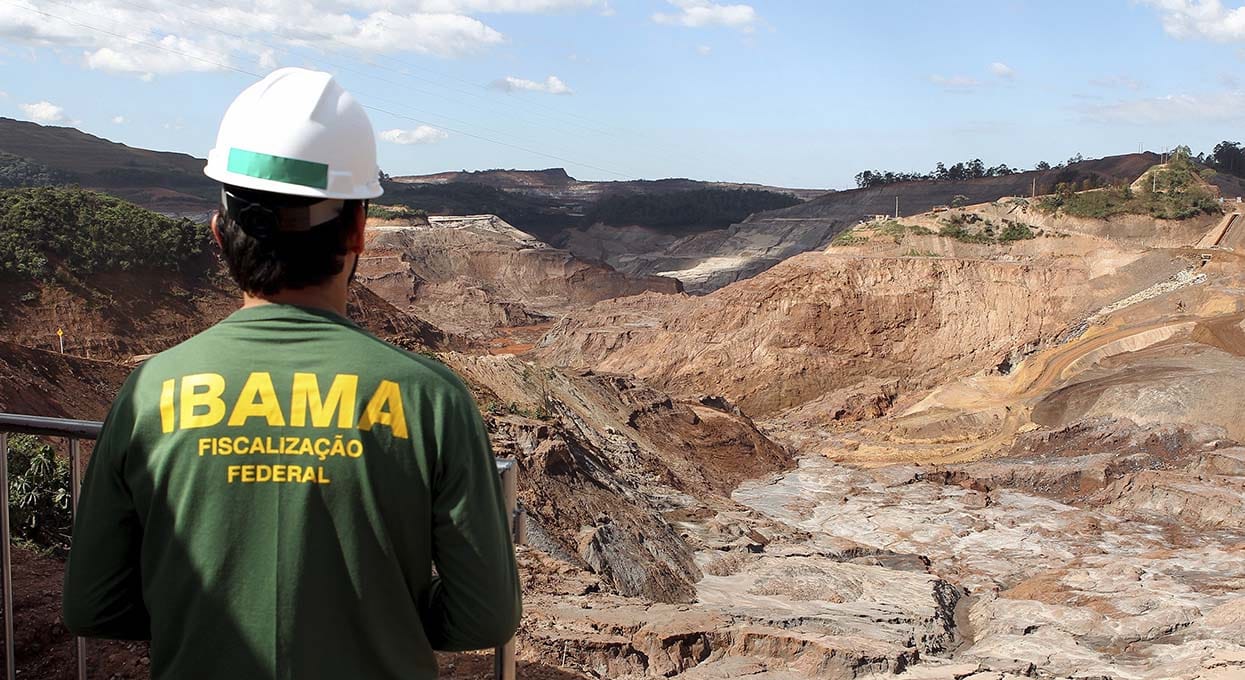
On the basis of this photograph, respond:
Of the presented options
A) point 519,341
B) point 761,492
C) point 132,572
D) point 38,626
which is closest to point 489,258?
point 519,341

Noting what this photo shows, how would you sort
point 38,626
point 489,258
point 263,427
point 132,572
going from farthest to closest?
point 489,258
point 38,626
point 132,572
point 263,427

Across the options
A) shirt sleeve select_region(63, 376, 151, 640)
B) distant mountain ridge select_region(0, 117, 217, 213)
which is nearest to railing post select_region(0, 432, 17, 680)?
shirt sleeve select_region(63, 376, 151, 640)

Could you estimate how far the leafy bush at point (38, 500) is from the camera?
24.5 ft

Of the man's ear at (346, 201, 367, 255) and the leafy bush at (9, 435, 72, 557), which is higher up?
the man's ear at (346, 201, 367, 255)

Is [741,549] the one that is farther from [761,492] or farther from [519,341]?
[519,341]

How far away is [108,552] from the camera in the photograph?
2148 millimetres

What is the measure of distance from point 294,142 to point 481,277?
5816 centimetres

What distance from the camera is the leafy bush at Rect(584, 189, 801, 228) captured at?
81938mm

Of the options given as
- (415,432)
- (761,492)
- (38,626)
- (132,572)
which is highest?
(415,432)

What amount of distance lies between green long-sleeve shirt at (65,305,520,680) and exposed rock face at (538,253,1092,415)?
31.6 m

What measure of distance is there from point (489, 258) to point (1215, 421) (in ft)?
138

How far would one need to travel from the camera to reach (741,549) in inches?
642

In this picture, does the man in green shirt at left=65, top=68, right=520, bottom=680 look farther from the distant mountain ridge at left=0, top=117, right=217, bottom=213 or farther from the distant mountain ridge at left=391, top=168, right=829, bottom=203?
the distant mountain ridge at left=391, top=168, right=829, bottom=203

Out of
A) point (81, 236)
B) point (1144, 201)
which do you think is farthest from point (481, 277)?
point (1144, 201)
